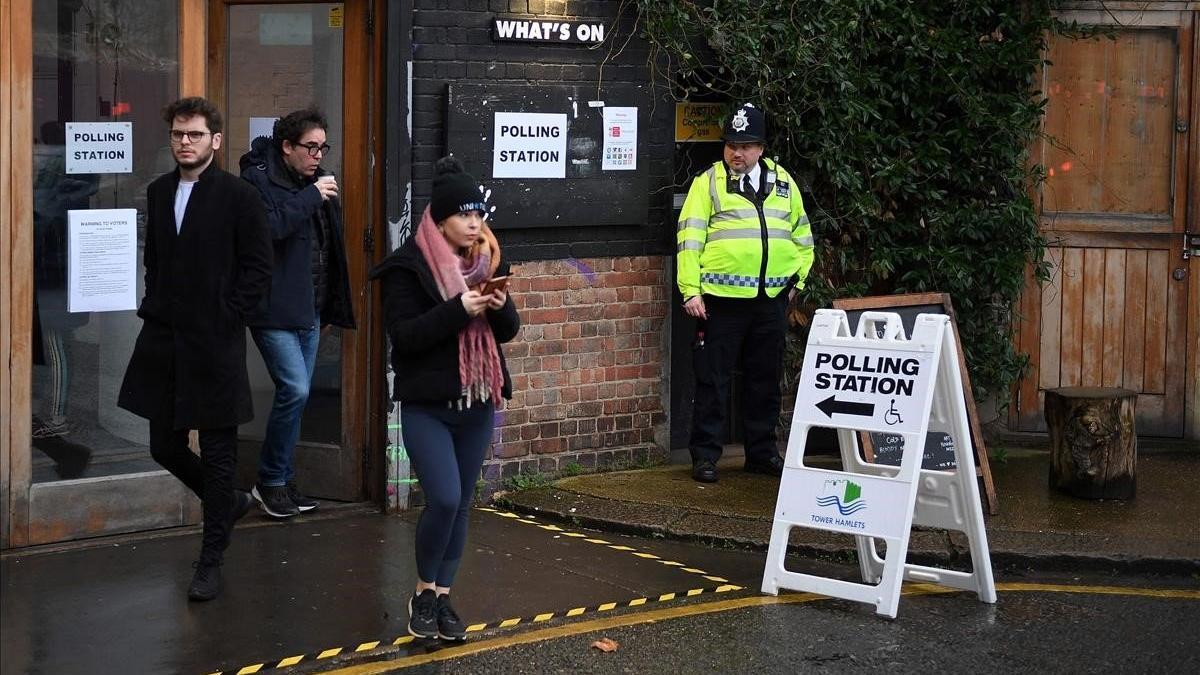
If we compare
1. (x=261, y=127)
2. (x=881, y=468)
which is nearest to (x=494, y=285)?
(x=881, y=468)

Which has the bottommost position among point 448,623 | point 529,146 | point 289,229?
point 448,623

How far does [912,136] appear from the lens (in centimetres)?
1019

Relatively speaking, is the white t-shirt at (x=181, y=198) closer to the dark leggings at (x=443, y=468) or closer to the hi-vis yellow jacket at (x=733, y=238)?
the dark leggings at (x=443, y=468)

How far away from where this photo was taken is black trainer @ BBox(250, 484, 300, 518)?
8.30 meters

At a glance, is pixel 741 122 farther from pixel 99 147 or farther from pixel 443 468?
pixel 443 468

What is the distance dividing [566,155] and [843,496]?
2800 millimetres

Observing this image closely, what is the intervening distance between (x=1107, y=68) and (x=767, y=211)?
2.83m

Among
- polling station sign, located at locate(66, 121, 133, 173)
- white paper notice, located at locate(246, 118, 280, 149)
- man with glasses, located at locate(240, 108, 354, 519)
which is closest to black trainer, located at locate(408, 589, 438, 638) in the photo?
man with glasses, located at locate(240, 108, 354, 519)

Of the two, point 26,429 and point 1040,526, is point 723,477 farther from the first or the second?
point 26,429

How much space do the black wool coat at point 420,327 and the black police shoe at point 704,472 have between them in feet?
10.7

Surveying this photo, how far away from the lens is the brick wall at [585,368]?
29.8 feet

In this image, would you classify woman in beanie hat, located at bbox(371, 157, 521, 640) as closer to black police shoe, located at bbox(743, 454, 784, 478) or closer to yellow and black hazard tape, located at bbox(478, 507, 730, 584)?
yellow and black hazard tape, located at bbox(478, 507, 730, 584)

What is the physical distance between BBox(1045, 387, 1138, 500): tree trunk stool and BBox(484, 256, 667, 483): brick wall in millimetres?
2255

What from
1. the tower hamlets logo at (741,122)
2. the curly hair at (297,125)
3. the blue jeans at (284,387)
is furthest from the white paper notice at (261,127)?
the tower hamlets logo at (741,122)
